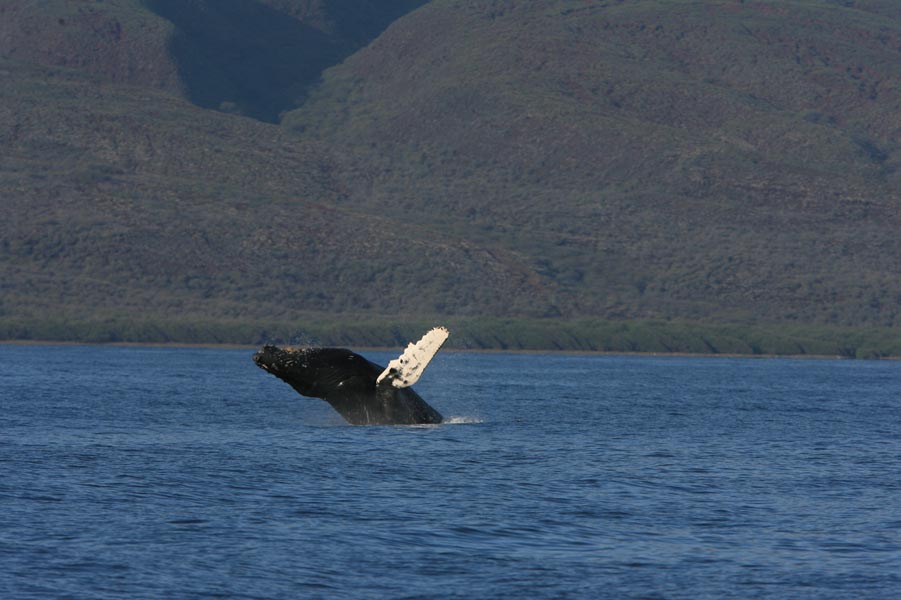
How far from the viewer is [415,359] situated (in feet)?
122

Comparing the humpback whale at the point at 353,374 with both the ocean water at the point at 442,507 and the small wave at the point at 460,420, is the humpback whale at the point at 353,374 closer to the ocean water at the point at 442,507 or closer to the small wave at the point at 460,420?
the ocean water at the point at 442,507

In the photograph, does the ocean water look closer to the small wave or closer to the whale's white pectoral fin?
the small wave

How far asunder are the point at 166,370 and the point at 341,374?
86.2 m

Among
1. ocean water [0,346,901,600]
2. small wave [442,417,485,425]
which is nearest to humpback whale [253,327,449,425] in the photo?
ocean water [0,346,901,600]

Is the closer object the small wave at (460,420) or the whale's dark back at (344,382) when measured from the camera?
the whale's dark back at (344,382)

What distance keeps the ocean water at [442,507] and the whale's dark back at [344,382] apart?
1192 millimetres

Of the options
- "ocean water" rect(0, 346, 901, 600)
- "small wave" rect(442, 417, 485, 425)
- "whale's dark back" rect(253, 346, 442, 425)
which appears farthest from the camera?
"small wave" rect(442, 417, 485, 425)

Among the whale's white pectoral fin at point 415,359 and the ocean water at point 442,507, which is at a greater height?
the whale's white pectoral fin at point 415,359

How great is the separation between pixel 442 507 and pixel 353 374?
263 inches

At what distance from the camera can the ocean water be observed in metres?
25.6

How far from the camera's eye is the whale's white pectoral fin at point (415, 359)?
121ft

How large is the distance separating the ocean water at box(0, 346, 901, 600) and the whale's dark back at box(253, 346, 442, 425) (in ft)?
3.91

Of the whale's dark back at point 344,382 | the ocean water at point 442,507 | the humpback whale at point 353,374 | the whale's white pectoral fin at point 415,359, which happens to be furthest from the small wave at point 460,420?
the whale's white pectoral fin at point 415,359

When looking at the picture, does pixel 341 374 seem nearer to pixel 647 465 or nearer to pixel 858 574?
pixel 647 465
